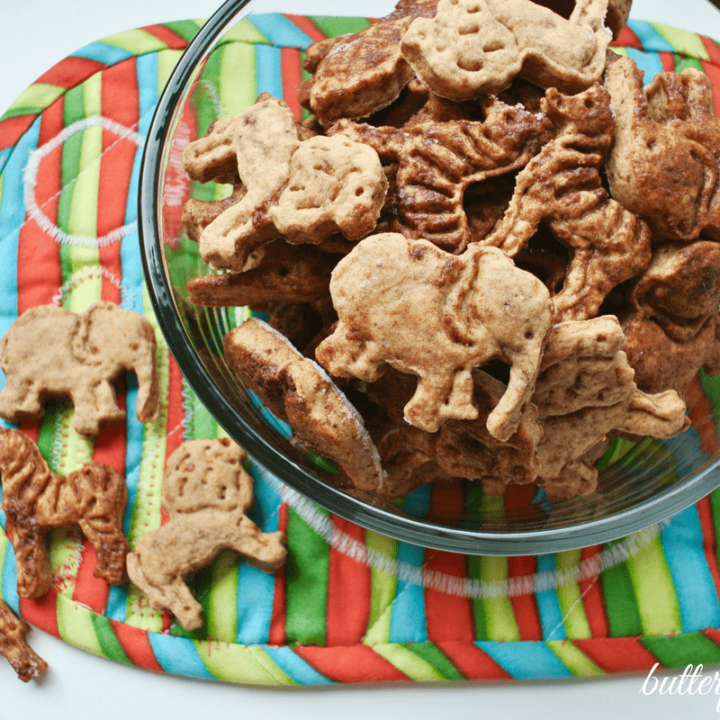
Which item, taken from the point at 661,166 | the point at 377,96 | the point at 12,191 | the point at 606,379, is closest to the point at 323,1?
the point at 377,96

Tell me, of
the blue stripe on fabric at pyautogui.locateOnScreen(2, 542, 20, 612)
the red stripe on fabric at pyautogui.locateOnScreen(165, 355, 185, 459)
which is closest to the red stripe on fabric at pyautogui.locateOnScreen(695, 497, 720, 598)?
the red stripe on fabric at pyautogui.locateOnScreen(165, 355, 185, 459)

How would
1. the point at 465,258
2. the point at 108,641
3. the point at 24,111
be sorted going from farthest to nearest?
the point at 24,111 → the point at 108,641 → the point at 465,258

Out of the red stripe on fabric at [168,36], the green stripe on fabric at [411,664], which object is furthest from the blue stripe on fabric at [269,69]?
the green stripe on fabric at [411,664]

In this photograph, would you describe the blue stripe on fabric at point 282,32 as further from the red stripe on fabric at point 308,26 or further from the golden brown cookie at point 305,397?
the golden brown cookie at point 305,397

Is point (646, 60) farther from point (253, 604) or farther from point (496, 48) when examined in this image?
point (253, 604)

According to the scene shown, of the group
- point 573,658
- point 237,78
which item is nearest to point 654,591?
point 573,658

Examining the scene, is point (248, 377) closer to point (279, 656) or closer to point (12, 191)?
point (279, 656)

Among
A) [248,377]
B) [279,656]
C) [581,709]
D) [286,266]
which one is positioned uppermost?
[286,266]

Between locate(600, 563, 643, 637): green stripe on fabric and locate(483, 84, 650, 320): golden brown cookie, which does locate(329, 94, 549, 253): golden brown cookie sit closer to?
locate(483, 84, 650, 320): golden brown cookie
